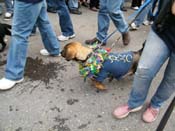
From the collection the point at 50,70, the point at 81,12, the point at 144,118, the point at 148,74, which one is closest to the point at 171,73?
the point at 148,74

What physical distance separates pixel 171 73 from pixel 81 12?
11.2 ft

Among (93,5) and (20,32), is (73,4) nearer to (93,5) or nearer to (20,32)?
(93,5)

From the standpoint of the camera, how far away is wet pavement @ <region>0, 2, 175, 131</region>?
Answer: 2.69 m

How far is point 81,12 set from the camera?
549cm

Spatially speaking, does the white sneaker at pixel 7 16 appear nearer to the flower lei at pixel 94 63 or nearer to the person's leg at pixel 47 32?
the person's leg at pixel 47 32

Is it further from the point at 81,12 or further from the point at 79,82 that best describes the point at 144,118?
the point at 81,12

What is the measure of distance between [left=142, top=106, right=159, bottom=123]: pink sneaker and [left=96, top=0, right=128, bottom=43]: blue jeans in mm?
1474

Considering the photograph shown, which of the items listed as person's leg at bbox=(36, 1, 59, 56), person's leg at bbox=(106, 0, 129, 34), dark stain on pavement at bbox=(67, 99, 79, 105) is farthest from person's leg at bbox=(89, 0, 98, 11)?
dark stain on pavement at bbox=(67, 99, 79, 105)

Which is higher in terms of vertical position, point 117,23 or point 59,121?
point 117,23

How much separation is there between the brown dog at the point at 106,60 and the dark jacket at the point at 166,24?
30.7 inches

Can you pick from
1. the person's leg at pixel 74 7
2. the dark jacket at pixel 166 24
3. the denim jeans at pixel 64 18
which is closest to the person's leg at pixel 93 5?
the person's leg at pixel 74 7

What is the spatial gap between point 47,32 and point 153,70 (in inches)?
62.9

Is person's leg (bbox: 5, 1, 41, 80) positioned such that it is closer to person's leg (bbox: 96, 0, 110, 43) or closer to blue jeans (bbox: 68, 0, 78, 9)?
person's leg (bbox: 96, 0, 110, 43)

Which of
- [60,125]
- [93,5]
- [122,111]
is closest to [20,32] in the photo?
[60,125]
